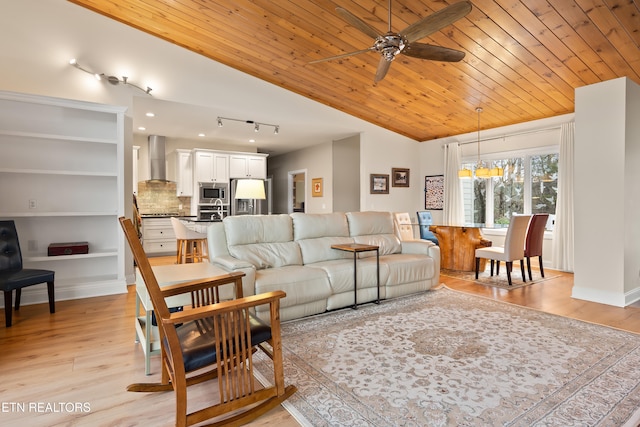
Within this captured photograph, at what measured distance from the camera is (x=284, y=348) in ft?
8.39

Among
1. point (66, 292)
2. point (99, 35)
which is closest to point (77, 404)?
point (66, 292)

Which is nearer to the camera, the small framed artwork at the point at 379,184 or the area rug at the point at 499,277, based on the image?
the area rug at the point at 499,277

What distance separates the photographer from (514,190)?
638 cm

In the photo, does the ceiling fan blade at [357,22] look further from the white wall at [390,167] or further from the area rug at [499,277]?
the white wall at [390,167]

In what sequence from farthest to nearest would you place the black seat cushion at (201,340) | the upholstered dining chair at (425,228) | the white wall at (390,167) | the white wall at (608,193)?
the white wall at (390,167) < the upholstered dining chair at (425,228) < the white wall at (608,193) < the black seat cushion at (201,340)

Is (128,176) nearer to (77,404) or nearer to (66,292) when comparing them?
(66,292)

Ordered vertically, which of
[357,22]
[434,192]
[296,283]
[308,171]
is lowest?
[296,283]

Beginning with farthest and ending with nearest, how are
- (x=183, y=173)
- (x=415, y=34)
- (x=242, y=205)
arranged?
(x=242, y=205)
(x=183, y=173)
(x=415, y=34)

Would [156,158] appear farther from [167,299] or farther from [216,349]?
[216,349]

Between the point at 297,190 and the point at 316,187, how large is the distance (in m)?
2.34

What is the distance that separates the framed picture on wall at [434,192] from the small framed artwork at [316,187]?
2.46 metres

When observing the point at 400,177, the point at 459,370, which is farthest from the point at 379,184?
the point at 459,370

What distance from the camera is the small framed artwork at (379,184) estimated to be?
714cm

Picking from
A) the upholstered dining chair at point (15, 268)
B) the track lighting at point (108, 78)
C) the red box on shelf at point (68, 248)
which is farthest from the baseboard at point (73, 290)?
the track lighting at point (108, 78)
